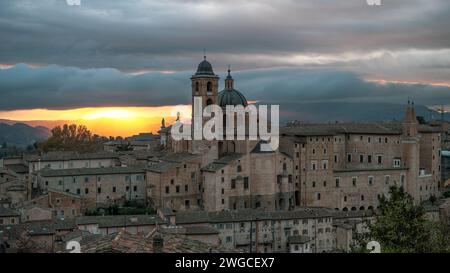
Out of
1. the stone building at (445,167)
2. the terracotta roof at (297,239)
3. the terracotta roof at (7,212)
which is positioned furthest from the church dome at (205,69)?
the stone building at (445,167)

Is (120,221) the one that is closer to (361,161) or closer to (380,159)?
(361,161)

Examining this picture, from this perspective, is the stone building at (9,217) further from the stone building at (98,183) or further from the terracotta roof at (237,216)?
the terracotta roof at (237,216)

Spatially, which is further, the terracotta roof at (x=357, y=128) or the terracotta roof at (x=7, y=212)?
the terracotta roof at (x=357, y=128)

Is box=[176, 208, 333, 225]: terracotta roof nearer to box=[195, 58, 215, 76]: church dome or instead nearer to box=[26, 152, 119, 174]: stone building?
box=[195, 58, 215, 76]: church dome

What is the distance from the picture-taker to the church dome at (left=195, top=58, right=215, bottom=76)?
4375cm

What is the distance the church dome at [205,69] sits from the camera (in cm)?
4375

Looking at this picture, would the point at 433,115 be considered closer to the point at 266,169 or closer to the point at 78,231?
the point at 266,169

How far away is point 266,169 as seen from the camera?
39.9 metres

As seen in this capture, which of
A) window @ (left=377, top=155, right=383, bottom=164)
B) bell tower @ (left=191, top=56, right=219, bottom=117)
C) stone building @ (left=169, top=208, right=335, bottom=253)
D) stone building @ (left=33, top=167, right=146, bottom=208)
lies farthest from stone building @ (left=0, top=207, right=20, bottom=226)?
window @ (left=377, top=155, right=383, bottom=164)

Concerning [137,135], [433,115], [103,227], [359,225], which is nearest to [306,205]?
[359,225]
